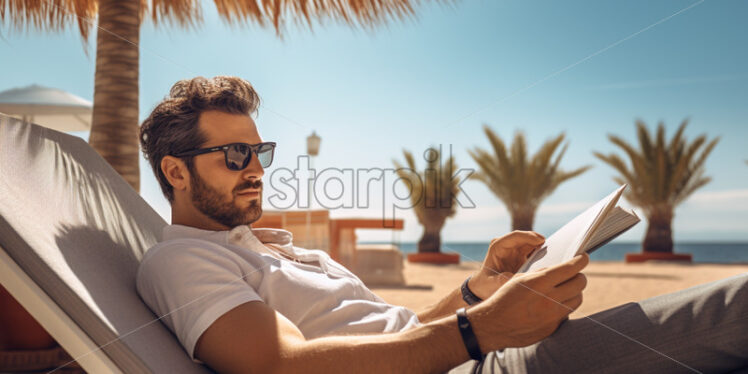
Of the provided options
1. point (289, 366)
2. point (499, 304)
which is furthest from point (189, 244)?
point (499, 304)

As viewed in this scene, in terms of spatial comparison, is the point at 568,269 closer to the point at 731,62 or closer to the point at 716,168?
the point at 716,168

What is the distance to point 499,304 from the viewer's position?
1080mm

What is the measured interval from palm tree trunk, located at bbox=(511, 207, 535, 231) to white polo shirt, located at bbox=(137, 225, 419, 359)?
34.2 feet

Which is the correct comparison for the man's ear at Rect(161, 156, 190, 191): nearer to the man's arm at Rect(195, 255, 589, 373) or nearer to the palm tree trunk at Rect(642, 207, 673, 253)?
the man's arm at Rect(195, 255, 589, 373)

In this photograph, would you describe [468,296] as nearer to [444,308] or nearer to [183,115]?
[444,308]

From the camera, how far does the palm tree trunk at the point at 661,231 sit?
11.7 m

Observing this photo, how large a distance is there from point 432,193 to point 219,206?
11458 millimetres

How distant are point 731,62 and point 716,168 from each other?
933cm

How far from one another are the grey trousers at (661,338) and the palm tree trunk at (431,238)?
1167cm

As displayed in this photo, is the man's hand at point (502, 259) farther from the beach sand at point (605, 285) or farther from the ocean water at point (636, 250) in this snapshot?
the ocean water at point (636, 250)

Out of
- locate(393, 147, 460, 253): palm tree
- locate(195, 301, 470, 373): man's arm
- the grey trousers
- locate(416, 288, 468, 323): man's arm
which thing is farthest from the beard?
locate(393, 147, 460, 253): palm tree

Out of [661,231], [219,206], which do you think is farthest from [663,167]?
[219,206]

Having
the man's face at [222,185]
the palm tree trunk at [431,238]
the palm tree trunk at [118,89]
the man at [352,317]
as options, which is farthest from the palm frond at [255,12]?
the palm tree trunk at [431,238]

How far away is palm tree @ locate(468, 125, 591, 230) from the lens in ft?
37.6
